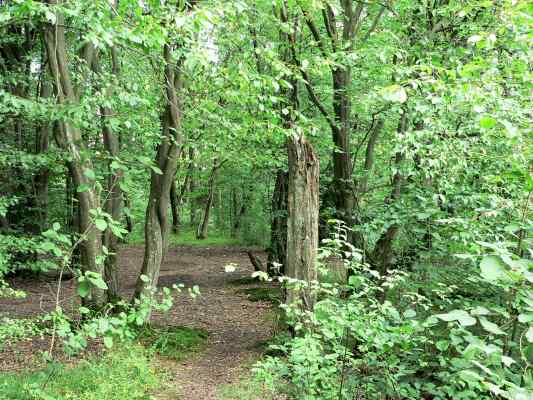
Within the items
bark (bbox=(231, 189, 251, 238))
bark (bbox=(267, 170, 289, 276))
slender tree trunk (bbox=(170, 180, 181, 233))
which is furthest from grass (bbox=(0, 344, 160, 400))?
slender tree trunk (bbox=(170, 180, 181, 233))

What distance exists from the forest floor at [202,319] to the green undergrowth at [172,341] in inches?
6.0

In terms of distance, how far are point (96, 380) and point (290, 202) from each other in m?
3.29

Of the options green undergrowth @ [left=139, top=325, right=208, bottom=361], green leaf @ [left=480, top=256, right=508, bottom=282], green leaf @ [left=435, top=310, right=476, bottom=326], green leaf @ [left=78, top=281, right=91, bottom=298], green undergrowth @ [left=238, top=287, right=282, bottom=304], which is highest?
green leaf @ [left=480, top=256, right=508, bottom=282]

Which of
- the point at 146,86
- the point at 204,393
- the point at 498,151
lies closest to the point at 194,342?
the point at 204,393

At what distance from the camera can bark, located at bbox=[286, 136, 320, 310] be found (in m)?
5.35

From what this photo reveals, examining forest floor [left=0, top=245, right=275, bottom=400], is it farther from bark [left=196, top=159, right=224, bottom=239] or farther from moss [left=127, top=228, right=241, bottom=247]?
moss [left=127, top=228, right=241, bottom=247]

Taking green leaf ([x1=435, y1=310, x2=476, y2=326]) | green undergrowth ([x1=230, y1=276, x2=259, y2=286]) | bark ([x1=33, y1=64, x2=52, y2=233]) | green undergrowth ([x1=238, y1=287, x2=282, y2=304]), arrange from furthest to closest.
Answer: green undergrowth ([x1=230, y1=276, x2=259, y2=286])
bark ([x1=33, y1=64, x2=52, y2=233])
green undergrowth ([x1=238, y1=287, x2=282, y2=304])
green leaf ([x1=435, y1=310, x2=476, y2=326])

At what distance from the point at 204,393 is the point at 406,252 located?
3474mm

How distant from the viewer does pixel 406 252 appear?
233 inches

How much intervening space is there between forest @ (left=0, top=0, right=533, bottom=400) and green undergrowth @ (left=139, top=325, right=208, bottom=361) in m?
A: 0.06

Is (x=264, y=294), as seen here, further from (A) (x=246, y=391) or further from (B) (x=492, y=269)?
(B) (x=492, y=269)

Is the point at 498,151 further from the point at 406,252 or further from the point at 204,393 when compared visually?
the point at 204,393

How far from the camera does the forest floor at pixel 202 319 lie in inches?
238

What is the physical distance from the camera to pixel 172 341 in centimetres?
723
